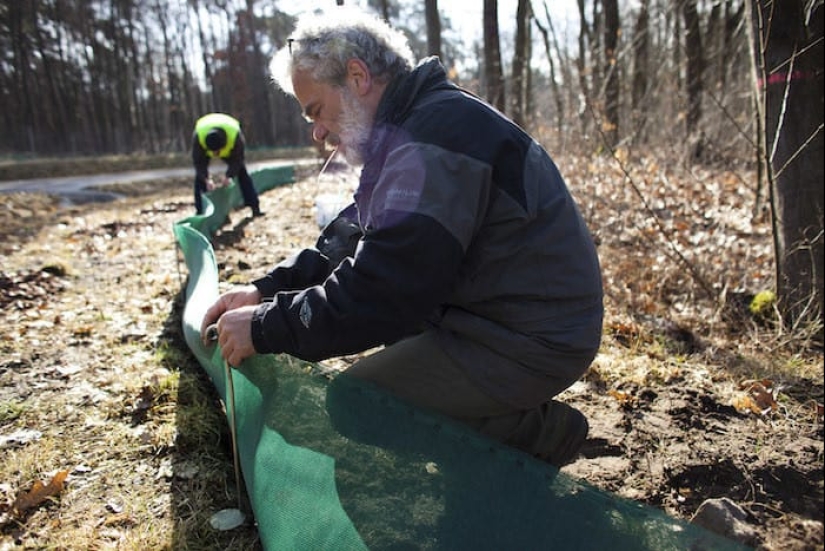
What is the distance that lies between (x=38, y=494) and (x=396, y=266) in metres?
1.81

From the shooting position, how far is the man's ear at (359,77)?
2.03m

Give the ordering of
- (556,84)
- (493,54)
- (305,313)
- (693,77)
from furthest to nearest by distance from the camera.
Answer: (693,77) → (556,84) → (493,54) → (305,313)

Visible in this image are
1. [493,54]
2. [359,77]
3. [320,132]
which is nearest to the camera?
[359,77]

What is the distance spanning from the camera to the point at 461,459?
5.50 feet

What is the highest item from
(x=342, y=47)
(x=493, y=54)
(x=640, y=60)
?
(x=640, y=60)

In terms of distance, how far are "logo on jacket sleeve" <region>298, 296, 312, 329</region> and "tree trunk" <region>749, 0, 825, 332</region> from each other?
369 centimetres

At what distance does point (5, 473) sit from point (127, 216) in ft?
29.2

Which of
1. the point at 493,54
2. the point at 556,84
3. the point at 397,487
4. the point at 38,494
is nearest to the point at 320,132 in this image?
the point at 397,487

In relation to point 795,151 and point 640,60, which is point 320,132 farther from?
point 640,60

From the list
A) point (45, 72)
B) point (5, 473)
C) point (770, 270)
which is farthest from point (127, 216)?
point (45, 72)

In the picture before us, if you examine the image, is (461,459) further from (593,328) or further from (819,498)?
(819,498)

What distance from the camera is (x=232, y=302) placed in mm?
2406

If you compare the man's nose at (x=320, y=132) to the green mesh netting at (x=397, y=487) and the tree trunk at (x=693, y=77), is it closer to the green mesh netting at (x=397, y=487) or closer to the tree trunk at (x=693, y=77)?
the green mesh netting at (x=397, y=487)

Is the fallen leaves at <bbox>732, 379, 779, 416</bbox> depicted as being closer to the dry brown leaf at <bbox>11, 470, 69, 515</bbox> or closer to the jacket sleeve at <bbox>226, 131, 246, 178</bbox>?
the dry brown leaf at <bbox>11, 470, 69, 515</bbox>
